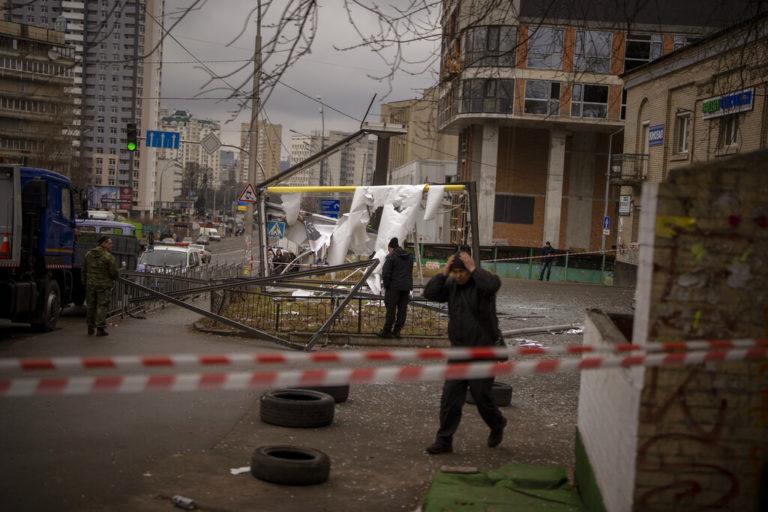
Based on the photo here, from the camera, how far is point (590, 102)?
1863 inches

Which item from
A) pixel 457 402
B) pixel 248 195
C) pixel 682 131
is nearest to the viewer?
pixel 457 402

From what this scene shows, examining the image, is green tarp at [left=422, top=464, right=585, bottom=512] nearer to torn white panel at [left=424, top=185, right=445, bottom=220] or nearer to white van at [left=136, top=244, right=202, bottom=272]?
torn white panel at [left=424, top=185, right=445, bottom=220]

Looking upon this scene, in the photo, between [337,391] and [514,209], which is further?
[514,209]

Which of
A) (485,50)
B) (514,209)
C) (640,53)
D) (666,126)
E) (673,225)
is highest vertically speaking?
(640,53)

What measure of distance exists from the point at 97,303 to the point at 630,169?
28.2 m

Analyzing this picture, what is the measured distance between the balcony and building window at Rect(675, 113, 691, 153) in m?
2.33

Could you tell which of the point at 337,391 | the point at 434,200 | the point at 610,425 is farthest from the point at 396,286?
the point at 610,425

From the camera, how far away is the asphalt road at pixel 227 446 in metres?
5.87

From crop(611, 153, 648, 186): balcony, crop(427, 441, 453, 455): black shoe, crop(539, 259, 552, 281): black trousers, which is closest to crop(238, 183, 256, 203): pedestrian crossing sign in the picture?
crop(539, 259, 552, 281): black trousers

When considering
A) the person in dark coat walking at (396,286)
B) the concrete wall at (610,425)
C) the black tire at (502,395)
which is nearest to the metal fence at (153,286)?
the person in dark coat walking at (396,286)

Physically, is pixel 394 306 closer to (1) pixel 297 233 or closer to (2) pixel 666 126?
(1) pixel 297 233

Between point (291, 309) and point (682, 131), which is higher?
point (682, 131)

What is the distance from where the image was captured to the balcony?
35.7 m

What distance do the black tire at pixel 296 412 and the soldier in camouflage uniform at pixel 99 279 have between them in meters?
6.88
